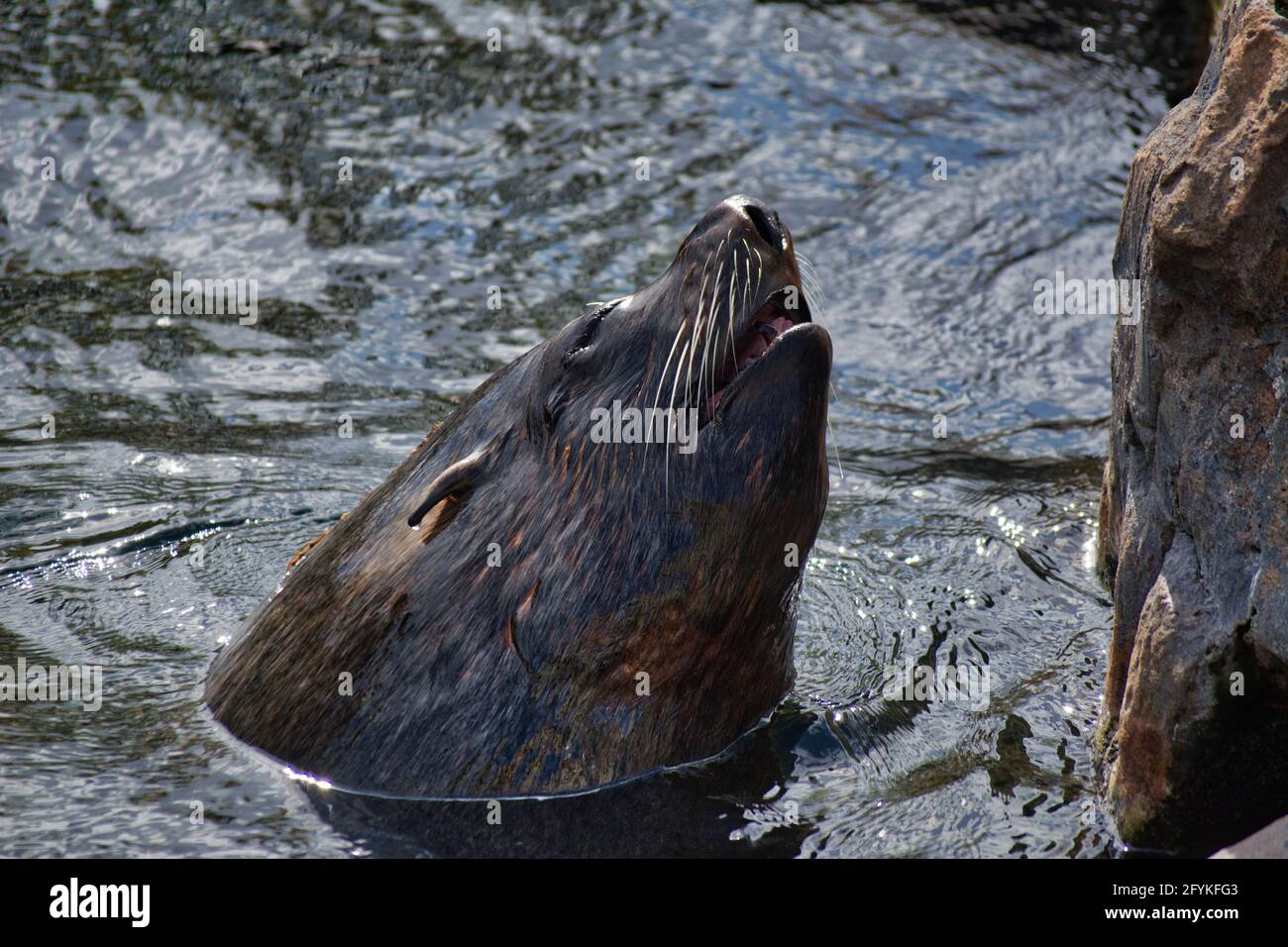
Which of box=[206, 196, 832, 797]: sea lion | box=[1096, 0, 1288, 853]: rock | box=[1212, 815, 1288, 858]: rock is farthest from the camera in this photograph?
box=[206, 196, 832, 797]: sea lion

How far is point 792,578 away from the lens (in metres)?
4.24

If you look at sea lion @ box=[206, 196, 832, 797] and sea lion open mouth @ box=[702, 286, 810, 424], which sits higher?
sea lion open mouth @ box=[702, 286, 810, 424]

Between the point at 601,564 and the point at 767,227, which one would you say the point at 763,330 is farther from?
the point at 601,564

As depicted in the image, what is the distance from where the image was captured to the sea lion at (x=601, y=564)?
407 centimetres

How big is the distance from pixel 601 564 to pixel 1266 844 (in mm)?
1706

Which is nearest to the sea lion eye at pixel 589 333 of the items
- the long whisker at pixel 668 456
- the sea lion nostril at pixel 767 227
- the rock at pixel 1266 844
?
the long whisker at pixel 668 456

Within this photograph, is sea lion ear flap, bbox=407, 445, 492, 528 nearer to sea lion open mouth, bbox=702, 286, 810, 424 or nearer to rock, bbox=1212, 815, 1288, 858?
sea lion open mouth, bbox=702, 286, 810, 424

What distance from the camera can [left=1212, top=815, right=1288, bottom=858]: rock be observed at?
333cm

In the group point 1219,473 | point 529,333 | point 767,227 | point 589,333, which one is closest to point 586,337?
point 589,333

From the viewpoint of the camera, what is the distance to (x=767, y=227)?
4.14 m

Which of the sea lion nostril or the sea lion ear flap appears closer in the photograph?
the sea lion nostril

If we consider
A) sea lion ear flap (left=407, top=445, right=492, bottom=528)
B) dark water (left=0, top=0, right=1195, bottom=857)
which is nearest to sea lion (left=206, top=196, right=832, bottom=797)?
sea lion ear flap (left=407, top=445, right=492, bottom=528)

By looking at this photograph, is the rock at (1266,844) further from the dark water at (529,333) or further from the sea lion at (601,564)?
the sea lion at (601,564)
